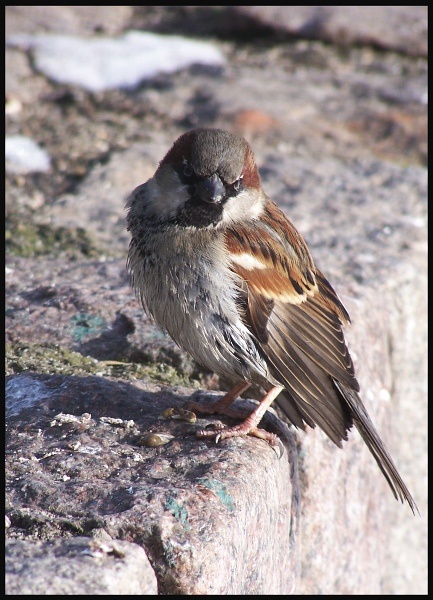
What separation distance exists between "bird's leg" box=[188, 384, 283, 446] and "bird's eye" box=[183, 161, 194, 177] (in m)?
0.77

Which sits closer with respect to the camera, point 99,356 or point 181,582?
point 181,582

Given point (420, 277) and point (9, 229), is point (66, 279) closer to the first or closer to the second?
point (9, 229)

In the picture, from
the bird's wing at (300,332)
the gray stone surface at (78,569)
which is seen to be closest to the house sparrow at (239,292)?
the bird's wing at (300,332)

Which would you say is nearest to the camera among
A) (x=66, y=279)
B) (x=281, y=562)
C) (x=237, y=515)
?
(x=237, y=515)

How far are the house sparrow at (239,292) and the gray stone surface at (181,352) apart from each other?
0.52 feet

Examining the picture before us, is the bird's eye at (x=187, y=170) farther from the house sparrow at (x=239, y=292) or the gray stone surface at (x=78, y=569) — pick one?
the gray stone surface at (x=78, y=569)

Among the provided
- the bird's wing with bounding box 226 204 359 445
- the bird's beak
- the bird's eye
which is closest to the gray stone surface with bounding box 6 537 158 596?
the bird's wing with bounding box 226 204 359 445

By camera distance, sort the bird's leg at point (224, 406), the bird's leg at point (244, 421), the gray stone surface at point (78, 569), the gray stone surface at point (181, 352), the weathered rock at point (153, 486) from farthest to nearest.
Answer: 1. the bird's leg at point (224, 406)
2. the bird's leg at point (244, 421)
3. the gray stone surface at point (181, 352)
4. the weathered rock at point (153, 486)
5. the gray stone surface at point (78, 569)

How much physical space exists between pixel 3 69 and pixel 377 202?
2.05 m

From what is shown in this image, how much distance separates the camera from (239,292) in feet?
8.51

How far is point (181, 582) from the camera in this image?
1713 millimetres

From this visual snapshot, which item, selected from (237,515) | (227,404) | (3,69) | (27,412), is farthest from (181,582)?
(3,69)

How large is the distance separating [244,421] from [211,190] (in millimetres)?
817

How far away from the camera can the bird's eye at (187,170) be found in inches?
111
